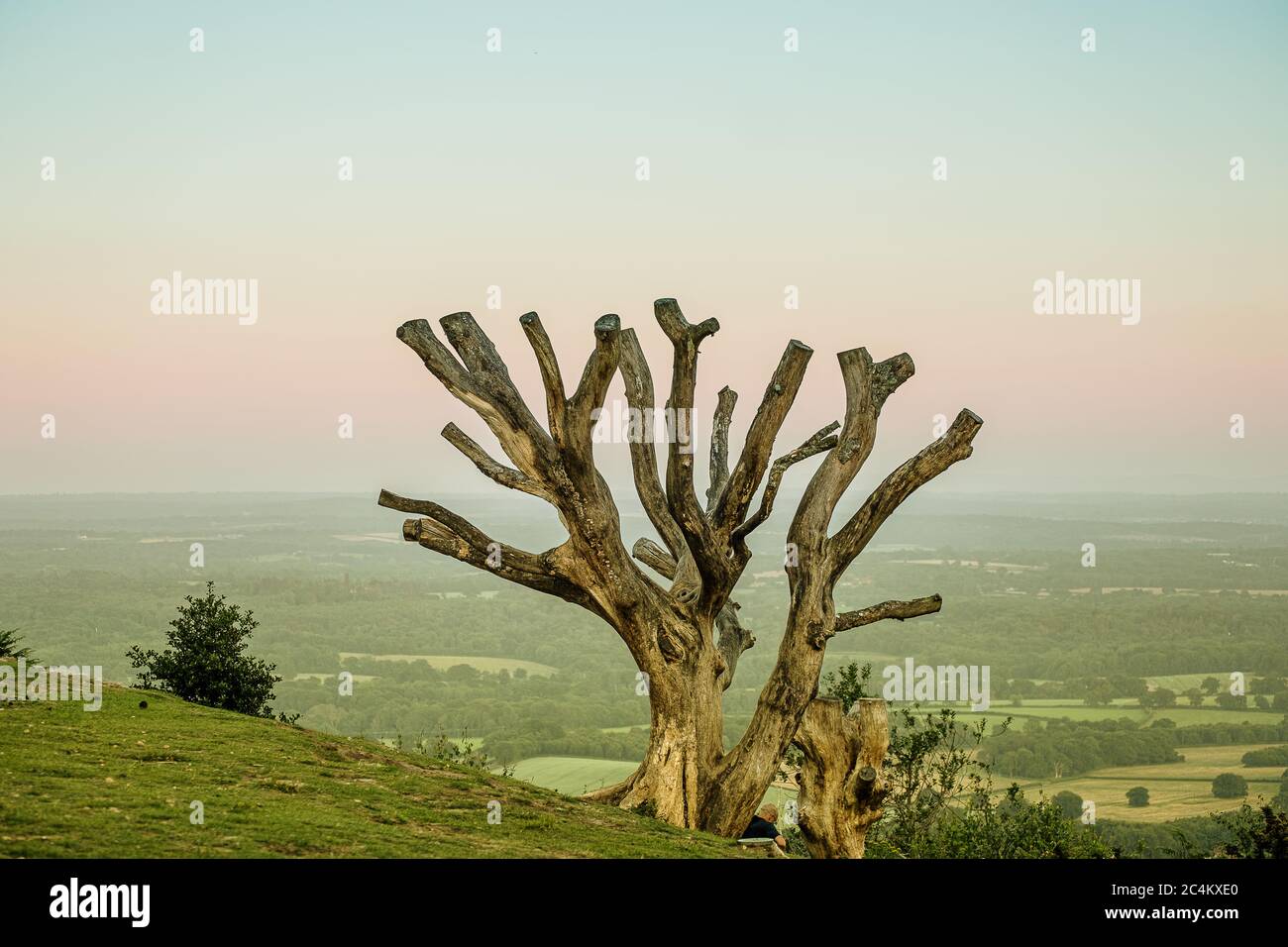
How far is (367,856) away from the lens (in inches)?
335

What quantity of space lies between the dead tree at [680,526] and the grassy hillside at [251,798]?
135 cm

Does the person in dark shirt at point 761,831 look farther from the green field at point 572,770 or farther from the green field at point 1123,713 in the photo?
the green field at point 1123,713

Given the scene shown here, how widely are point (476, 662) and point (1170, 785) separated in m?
29.0

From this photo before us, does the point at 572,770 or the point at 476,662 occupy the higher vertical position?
the point at 476,662

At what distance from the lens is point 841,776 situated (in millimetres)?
12945

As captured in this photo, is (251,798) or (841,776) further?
(841,776)

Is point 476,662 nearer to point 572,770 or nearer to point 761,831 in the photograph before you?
point 572,770

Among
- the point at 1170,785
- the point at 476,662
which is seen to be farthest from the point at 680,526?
the point at 476,662

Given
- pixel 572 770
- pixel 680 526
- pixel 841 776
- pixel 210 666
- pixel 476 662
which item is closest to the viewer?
pixel 841 776

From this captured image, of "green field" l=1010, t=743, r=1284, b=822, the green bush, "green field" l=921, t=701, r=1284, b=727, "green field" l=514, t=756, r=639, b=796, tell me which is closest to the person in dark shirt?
the green bush

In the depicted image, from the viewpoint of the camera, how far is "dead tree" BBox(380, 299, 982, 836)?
12.6m

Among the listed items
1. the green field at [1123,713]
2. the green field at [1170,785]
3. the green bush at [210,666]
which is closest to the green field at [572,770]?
the green field at [1170,785]

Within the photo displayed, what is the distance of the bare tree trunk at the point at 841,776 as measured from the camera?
12.8m
